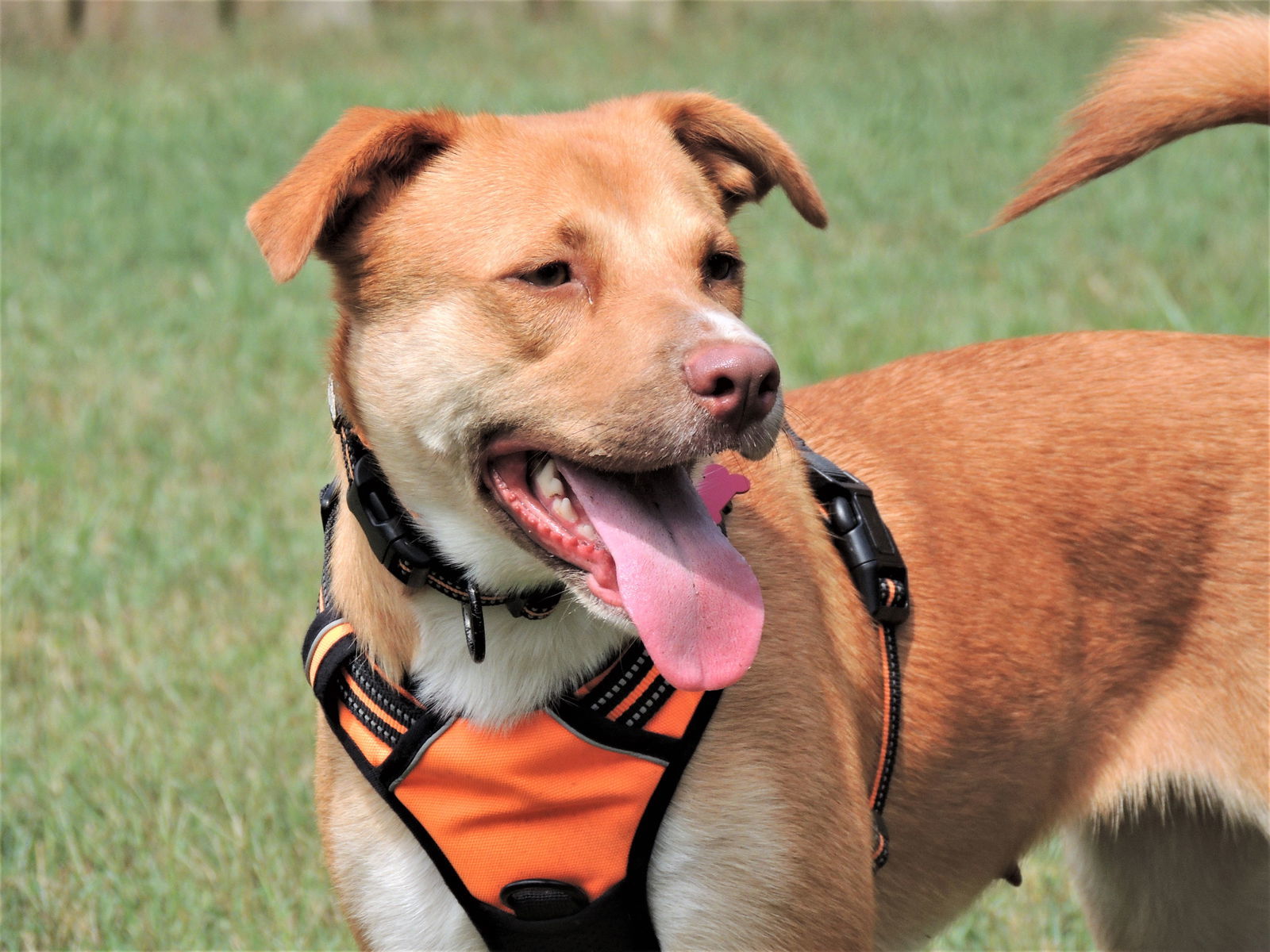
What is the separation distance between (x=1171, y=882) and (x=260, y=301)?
692 centimetres

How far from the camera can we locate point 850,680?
289 centimetres

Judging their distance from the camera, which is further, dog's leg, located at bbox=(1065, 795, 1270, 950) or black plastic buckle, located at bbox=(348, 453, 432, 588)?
dog's leg, located at bbox=(1065, 795, 1270, 950)

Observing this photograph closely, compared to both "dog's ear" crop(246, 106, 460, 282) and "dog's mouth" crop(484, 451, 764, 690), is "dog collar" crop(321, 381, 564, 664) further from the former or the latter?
"dog's ear" crop(246, 106, 460, 282)

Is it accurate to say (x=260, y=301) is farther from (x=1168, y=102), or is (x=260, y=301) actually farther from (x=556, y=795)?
(x=556, y=795)

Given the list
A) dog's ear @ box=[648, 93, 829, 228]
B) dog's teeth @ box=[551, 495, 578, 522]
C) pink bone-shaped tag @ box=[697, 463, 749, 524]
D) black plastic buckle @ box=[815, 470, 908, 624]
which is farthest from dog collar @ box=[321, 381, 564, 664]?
dog's ear @ box=[648, 93, 829, 228]

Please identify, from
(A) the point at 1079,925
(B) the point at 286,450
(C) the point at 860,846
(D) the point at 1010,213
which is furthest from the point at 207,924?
(B) the point at 286,450

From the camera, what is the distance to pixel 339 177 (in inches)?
100.0

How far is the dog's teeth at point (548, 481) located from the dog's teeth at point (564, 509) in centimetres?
2

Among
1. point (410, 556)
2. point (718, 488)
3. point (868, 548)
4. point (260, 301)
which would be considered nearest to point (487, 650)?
point (410, 556)

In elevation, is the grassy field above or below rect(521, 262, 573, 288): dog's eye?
below

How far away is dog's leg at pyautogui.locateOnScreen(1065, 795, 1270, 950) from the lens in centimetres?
367

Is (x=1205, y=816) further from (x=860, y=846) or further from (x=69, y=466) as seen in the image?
(x=69, y=466)

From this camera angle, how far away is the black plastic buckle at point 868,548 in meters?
2.92

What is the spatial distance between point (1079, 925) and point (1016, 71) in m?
11.2
